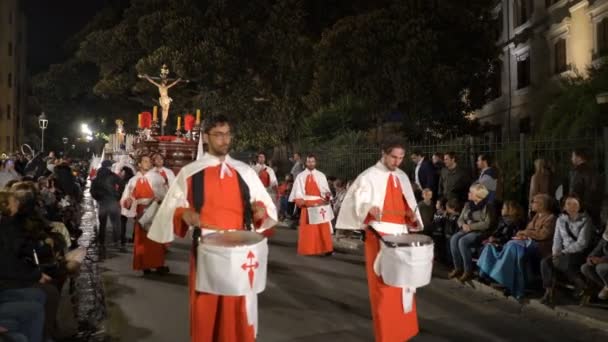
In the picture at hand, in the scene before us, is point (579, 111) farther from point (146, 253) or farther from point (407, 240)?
point (407, 240)

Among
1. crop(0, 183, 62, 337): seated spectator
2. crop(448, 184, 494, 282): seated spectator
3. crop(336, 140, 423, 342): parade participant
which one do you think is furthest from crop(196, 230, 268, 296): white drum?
crop(448, 184, 494, 282): seated spectator

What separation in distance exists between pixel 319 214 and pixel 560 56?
20209 mm

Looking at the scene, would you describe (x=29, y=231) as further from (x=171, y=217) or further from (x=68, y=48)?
(x=68, y=48)

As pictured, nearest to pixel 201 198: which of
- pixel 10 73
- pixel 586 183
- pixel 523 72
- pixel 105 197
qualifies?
pixel 586 183

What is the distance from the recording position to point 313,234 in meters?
12.0

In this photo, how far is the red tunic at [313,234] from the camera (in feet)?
39.4

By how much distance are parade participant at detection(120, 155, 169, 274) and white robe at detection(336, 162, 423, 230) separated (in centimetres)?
471

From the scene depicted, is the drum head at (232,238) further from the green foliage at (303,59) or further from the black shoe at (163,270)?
the green foliage at (303,59)

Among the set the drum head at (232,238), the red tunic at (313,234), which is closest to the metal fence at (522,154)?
the red tunic at (313,234)

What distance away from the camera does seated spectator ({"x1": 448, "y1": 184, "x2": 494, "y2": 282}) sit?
932 cm

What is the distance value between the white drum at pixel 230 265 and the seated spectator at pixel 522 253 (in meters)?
4.73

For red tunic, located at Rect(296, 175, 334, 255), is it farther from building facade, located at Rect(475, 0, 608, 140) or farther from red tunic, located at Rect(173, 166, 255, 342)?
building facade, located at Rect(475, 0, 608, 140)

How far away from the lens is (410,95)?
22531 millimetres

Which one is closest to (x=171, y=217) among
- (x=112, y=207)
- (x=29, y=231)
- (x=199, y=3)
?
(x=29, y=231)
